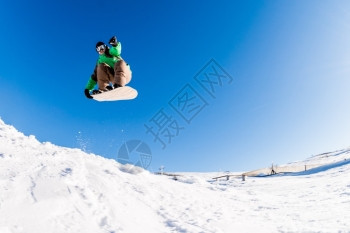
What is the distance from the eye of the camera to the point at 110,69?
773 cm

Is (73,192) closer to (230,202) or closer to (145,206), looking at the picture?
(145,206)

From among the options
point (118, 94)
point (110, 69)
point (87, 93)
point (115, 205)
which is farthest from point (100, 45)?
point (115, 205)

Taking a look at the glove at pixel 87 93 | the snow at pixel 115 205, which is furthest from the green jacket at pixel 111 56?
the snow at pixel 115 205

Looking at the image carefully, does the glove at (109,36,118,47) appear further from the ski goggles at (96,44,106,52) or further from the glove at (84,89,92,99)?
the glove at (84,89,92,99)

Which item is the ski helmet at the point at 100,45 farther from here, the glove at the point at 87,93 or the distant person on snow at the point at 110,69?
the glove at the point at 87,93

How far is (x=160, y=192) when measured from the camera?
6.37 metres

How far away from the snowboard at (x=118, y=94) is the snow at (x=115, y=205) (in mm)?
1827

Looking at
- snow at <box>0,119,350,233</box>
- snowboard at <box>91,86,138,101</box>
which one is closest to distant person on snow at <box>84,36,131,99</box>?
snowboard at <box>91,86,138,101</box>

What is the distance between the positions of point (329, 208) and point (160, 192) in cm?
352

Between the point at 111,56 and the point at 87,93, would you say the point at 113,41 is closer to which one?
the point at 111,56

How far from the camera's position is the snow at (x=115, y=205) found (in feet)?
12.6

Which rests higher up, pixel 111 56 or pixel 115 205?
pixel 111 56

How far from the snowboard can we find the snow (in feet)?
5.99

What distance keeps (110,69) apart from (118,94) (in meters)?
0.68
